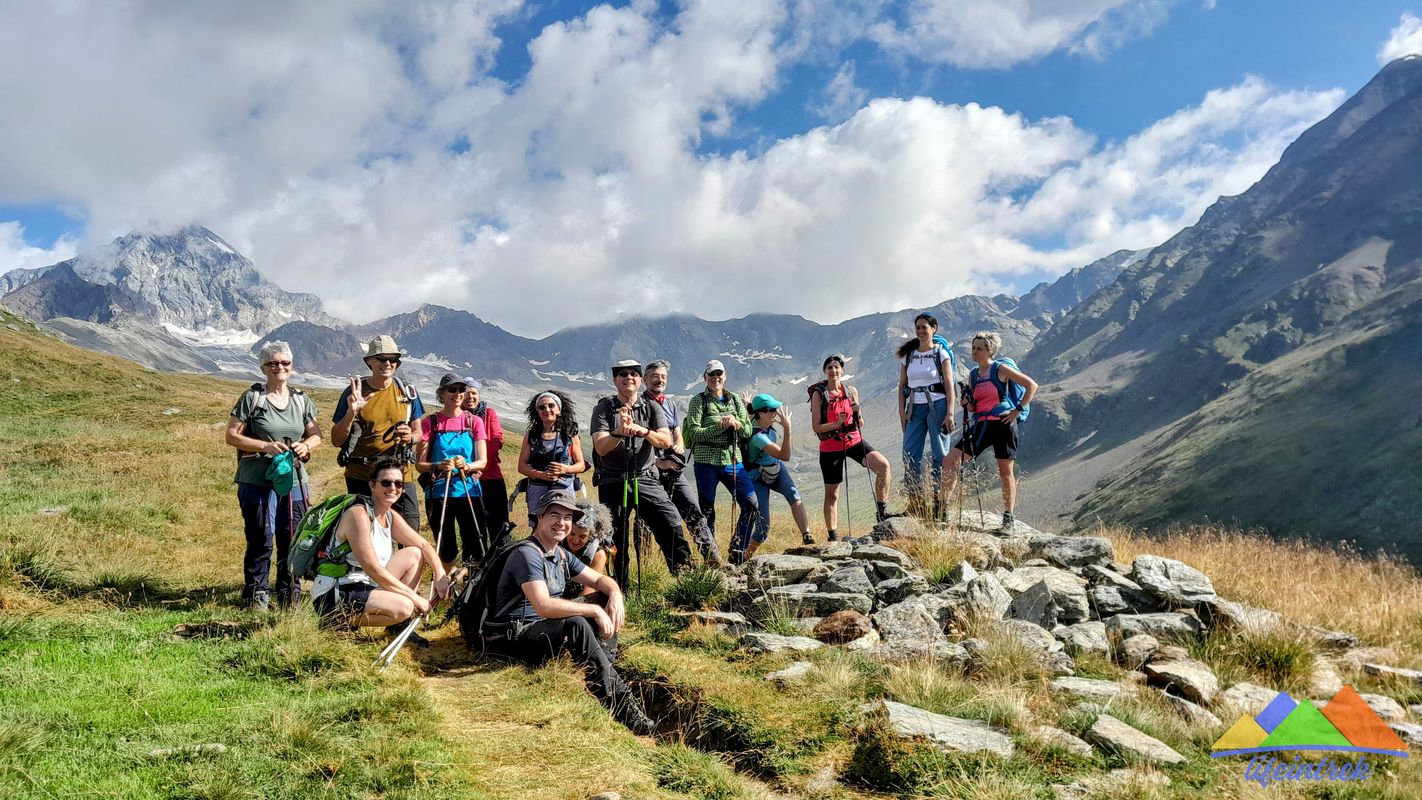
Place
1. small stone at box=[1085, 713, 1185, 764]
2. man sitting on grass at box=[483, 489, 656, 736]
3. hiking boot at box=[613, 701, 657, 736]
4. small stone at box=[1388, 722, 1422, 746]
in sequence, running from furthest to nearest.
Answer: man sitting on grass at box=[483, 489, 656, 736]
hiking boot at box=[613, 701, 657, 736]
small stone at box=[1388, 722, 1422, 746]
small stone at box=[1085, 713, 1185, 764]

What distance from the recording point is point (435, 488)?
8852 mm

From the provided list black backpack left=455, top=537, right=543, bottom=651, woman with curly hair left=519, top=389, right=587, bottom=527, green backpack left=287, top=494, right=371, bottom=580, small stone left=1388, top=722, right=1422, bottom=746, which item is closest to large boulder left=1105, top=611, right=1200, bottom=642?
small stone left=1388, top=722, right=1422, bottom=746

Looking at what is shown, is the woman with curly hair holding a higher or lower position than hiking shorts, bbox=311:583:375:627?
higher

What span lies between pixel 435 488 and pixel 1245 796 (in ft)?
25.6

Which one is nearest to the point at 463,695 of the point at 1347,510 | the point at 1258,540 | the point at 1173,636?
the point at 1173,636

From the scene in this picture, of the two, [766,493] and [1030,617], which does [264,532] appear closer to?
[766,493]

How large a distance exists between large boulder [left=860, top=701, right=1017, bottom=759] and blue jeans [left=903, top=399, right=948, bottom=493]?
5.32 m

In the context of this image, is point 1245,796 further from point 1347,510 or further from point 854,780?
point 1347,510

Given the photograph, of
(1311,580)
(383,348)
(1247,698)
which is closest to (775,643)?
(1247,698)

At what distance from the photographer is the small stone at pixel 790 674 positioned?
20.4 ft

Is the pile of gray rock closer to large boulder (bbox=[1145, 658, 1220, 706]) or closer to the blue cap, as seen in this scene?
large boulder (bbox=[1145, 658, 1220, 706])

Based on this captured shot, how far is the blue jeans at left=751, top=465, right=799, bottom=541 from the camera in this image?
33.7 ft

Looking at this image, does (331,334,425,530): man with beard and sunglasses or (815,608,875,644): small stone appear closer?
(815,608,875,644): small stone

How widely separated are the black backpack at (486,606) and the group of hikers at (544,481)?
0.07ft
